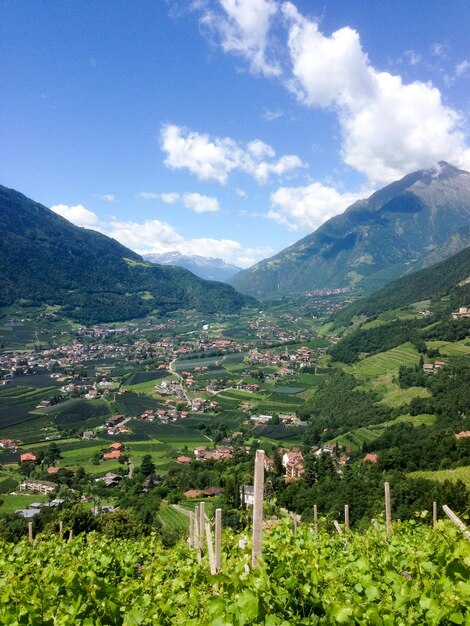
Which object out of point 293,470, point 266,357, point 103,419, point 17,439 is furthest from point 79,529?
point 266,357

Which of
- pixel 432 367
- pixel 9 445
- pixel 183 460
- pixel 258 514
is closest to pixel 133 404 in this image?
pixel 9 445

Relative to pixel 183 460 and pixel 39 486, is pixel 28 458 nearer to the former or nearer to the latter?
pixel 39 486

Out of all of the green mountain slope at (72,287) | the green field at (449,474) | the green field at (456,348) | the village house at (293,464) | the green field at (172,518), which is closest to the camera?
the green field at (449,474)

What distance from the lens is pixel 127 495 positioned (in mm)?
33344

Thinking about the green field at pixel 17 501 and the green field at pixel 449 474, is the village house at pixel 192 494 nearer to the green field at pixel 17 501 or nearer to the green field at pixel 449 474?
the green field at pixel 17 501

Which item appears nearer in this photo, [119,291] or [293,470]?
[293,470]

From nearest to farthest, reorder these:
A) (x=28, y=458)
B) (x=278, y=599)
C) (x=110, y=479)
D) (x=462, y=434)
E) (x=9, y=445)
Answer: (x=278, y=599) → (x=462, y=434) → (x=110, y=479) → (x=28, y=458) → (x=9, y=445)

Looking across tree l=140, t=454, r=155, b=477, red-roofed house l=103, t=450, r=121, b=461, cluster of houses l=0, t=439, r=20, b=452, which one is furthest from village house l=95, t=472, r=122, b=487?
cluster of houses l=0, t=439, r=20, b=452

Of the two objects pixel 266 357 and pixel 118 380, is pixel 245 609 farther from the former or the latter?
pixel 266 357

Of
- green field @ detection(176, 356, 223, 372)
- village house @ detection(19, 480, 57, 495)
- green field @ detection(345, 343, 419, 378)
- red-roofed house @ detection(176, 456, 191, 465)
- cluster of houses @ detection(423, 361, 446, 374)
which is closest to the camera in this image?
village house @ detection(19, 480, 57, 495)

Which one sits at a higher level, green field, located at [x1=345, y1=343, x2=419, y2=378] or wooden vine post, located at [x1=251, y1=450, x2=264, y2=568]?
wooden vine post, located at [x1=251, y1=450, x2=264, y2=568]

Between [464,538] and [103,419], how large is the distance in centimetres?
5807

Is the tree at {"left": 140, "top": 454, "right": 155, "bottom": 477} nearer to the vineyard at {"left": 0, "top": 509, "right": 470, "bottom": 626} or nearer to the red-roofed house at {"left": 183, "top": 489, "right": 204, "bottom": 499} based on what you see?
the red-roofed house at {"left": 183, "top": 489, "right": 204, "bottom": 499}

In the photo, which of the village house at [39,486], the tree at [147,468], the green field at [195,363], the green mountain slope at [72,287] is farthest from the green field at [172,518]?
the green mountain slope at [72,287]
